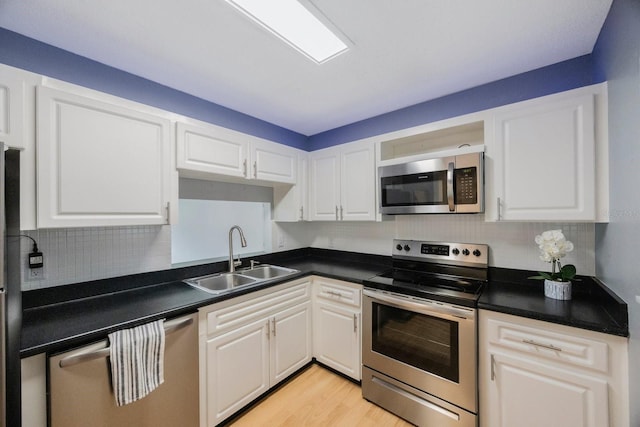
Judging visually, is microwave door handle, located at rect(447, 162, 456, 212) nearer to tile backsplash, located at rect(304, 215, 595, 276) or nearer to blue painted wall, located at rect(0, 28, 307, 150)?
tile backsplash, located at rect(304, 215, 595, 276)

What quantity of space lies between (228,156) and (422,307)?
1777mm

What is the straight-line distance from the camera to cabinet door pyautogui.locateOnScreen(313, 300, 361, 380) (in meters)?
2.04

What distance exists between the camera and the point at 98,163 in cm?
140

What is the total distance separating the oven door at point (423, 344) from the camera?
149cm

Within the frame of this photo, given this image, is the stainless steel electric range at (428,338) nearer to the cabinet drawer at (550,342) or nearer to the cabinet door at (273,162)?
the cabinet drawer at (550,342)

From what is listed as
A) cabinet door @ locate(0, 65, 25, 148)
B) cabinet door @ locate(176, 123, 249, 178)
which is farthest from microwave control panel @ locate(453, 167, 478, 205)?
cabinet door @ locate(0, 65, 25, 148)

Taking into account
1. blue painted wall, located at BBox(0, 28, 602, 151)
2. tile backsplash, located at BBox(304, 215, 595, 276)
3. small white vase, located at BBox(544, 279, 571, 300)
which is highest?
blue painted wall, located at BBox(0, 28, 602, 151)

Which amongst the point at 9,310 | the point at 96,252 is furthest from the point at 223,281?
the point at 9,310

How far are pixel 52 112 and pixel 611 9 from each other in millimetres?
2731

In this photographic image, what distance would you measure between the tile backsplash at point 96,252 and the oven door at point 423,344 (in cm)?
161

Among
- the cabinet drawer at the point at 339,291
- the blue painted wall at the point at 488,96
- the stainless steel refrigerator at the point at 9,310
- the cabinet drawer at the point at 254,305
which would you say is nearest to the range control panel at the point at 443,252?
the cabinet drawer at the point at 339,291

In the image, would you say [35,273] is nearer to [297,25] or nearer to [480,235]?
[297,25]

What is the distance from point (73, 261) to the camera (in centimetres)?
156

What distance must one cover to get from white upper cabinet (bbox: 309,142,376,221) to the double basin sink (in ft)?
2.19
